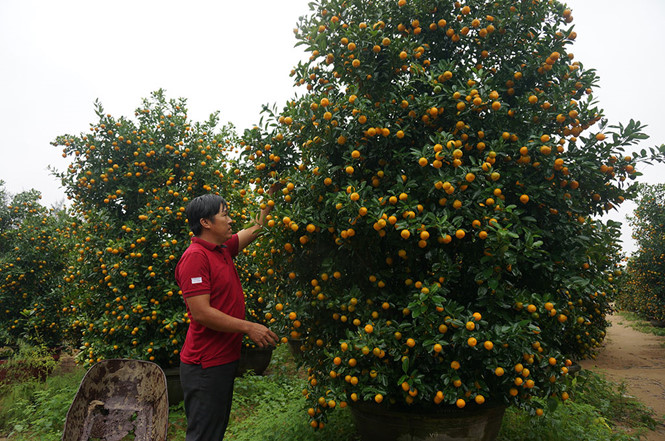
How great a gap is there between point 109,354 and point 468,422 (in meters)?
4.64

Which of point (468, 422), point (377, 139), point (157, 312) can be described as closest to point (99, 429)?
point (157, 312)

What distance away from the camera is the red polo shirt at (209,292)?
111 inches

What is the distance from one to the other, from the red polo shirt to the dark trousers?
7 cm

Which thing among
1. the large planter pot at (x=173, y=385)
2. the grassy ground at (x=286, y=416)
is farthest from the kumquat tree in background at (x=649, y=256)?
the large planter pot at (x=173, y=385)

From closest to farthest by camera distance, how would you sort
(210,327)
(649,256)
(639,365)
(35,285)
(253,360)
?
(210,327)
(253,360)
(35,285)
(639,365)
(649,256)

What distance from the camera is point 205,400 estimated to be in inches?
112

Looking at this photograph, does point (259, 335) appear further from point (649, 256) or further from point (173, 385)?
point (649, 256)

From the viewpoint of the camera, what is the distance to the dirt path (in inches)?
248

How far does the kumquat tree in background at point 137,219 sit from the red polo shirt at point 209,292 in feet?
8.20

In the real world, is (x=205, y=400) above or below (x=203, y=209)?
below

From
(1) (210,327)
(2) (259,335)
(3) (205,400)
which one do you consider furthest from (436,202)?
(3) (205,400)

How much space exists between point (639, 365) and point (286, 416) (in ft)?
27.6

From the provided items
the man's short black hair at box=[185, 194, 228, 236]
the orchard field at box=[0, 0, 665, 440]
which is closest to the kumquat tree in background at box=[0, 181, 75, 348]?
the man's short black hair at box=[185, 194, 228, 236]

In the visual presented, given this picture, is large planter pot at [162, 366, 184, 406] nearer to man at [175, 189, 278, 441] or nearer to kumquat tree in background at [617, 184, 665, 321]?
man at [175, 189, 278, 441]
